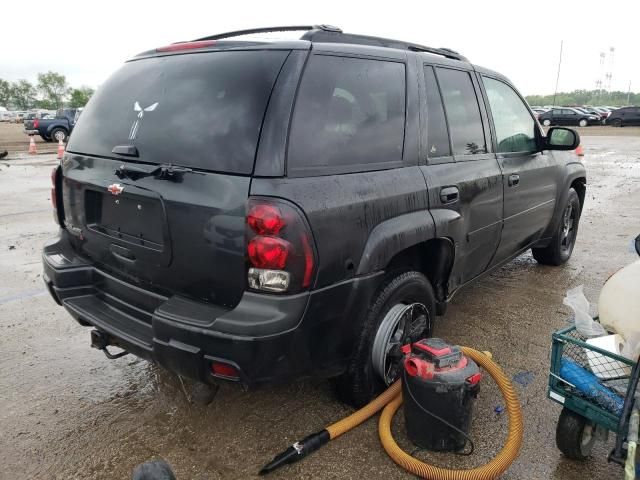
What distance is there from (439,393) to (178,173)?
1.54 m

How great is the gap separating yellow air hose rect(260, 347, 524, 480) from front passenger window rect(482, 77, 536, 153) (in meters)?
1.85

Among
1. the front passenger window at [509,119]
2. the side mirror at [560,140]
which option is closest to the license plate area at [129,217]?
the front passenger window at [509,119]

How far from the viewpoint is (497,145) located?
3.77 meters

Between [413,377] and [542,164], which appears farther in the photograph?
→ [542,164]

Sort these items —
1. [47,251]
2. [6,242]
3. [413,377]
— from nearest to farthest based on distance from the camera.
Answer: [413,377], [47,251], [6,242]

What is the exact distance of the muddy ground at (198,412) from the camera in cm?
244

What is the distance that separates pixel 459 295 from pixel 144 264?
296cm

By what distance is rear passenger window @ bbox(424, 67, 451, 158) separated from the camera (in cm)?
302

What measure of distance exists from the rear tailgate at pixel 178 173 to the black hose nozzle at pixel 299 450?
31.0 inches

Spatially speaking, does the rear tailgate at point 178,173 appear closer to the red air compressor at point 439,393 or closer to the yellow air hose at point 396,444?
the yellow air hose at point 396,444

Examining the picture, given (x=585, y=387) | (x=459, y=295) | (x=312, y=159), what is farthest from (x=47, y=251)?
(x=459, y=295)

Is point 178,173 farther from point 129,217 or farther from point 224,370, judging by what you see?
point 224,370

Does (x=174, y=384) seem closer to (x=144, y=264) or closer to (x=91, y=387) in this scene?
(x=91, y=387)

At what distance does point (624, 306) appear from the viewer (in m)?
2.44
